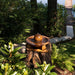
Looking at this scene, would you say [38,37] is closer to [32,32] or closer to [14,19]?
[14,19]

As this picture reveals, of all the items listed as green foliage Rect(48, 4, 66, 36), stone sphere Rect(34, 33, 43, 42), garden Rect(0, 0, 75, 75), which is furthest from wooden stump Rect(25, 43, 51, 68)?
green foliage Rect(48, 4, 66, 36)

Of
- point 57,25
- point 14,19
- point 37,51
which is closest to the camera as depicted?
point 37,51

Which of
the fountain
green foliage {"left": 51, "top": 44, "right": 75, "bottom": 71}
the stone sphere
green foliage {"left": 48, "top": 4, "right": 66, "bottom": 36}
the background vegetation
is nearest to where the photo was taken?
the fountain

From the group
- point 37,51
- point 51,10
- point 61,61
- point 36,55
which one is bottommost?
point 61,61

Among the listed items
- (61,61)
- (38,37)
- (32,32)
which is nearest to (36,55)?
(38,37)

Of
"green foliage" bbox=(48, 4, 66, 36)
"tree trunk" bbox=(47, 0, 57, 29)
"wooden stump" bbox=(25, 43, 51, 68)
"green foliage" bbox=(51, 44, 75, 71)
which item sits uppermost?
"tree trunk" bbox=(47, 0, 57, 29)

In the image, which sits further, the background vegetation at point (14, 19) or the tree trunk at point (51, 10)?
the tree trunk at point (51, 10)

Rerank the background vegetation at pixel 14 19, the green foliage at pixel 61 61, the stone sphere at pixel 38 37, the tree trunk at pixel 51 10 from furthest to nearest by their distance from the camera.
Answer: the tree trunk at pixel 51 10 → the background vegetation at pixel 14 19 → the green foliage at pixel 61 61 → the stone sphere at pixel 38 37

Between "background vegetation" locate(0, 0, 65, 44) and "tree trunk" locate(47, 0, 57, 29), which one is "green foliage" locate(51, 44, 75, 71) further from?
"tree trunk" locate(47, 0, 57, 29)

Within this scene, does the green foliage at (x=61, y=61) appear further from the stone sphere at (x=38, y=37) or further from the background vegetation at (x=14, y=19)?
the background vegetation at (x=14, y=19)

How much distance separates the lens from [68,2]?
17797 mm

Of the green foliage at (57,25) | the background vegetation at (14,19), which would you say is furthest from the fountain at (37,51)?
the green foliage at (57,25)

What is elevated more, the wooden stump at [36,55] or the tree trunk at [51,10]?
the tree trunk at [51,10]

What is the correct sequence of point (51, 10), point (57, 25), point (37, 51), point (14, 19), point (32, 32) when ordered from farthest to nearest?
point (32, 32), point (57, 25), point (51, 10), point (14, 19), point (37, 51)
